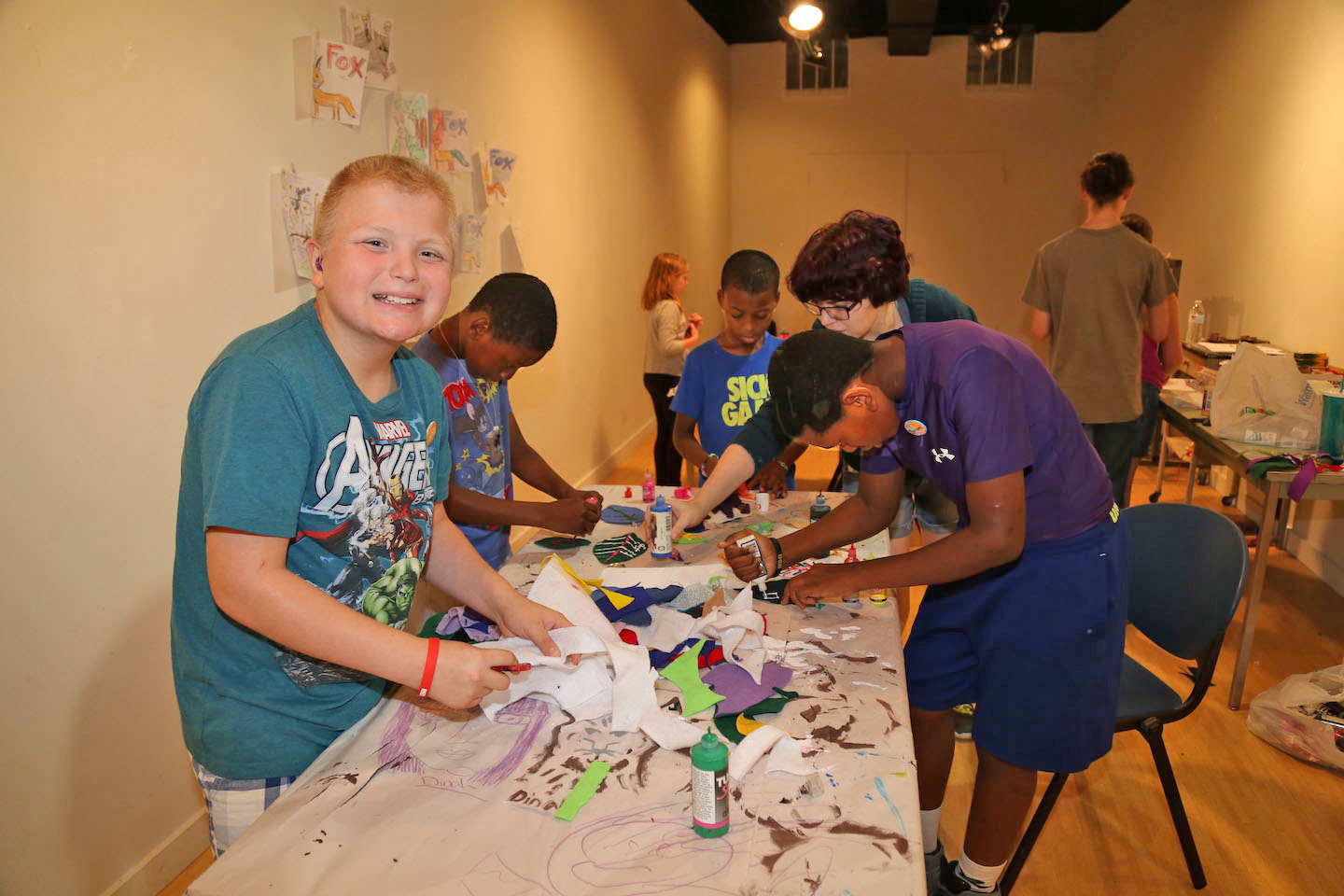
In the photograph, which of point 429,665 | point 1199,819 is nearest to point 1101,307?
point 1199,819

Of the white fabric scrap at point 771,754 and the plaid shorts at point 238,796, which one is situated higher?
the white fabric scrap at point 771,754

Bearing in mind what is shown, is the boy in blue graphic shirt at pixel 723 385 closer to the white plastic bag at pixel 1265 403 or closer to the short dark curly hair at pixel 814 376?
the short dark curly hair at pixel 814 376

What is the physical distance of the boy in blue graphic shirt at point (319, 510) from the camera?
1.13 m

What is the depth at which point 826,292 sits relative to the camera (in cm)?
209

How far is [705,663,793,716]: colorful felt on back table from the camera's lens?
59.2 inches

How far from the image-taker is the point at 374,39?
2.94 m

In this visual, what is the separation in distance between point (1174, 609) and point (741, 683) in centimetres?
118

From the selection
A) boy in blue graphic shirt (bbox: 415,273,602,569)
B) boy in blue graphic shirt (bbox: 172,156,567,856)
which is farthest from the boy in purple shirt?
boy in blue graphic shirt (bbox: 172,156,567,856)

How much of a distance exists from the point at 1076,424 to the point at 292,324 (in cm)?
139

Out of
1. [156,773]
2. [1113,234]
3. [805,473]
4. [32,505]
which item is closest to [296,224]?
[32,505]

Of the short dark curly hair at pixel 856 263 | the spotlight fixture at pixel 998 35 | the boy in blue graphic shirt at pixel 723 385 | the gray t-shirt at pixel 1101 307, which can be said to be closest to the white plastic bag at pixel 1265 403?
the gray t-shirt at pixel 1101 307

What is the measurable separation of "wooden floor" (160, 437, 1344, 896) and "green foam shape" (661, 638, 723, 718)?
1156 millimetres

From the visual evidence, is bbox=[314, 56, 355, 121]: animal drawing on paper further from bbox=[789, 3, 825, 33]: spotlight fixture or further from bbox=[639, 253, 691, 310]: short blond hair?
bbox=[789, 3, 825, 33]: spotlight fixture

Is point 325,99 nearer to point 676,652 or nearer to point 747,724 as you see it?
point 676,652
